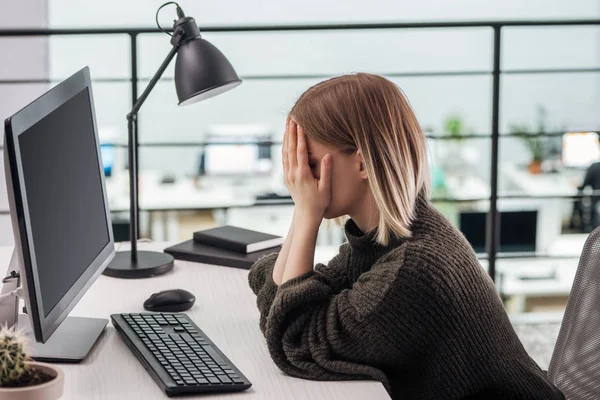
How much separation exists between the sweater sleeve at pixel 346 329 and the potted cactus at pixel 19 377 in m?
0.34

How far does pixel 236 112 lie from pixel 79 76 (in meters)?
6.90

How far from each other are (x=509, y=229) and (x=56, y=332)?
467cm

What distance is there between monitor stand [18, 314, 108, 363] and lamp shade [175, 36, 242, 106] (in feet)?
1.69

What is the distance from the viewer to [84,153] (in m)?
1.37

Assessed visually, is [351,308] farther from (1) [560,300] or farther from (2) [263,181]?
(2) [263,181]

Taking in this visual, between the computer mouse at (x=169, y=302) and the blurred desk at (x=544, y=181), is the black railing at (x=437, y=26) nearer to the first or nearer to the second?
the computer mouse at (x=169, y=302)

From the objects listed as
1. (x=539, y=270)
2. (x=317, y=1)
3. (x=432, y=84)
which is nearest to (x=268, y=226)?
(x=539, y=270)

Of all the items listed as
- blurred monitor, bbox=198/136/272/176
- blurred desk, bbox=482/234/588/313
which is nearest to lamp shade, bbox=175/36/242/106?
blurred desk, bbox=482/234/588/313

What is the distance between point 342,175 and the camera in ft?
4.23

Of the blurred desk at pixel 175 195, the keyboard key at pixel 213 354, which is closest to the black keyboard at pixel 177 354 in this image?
the keyboard key at pixel 213 354

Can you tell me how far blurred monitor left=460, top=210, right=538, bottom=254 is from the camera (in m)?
5.59

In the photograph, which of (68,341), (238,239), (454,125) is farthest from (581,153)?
(68,341)

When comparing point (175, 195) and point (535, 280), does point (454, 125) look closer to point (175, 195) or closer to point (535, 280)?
point (535, 280)

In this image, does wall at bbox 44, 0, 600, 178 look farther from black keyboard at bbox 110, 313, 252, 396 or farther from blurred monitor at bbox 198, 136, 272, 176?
black keyboard at bbox 110, 313, 252, 396
